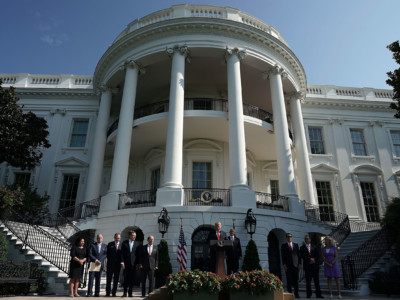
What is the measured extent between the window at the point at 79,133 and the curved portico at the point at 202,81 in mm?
2888

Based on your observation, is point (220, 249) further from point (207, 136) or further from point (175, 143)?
point (207, 136)

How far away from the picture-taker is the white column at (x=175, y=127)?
497 inches

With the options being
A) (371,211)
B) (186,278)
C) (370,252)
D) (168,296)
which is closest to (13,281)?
(168,296)

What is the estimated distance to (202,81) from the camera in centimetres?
1830

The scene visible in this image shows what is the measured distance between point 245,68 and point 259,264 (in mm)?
11063

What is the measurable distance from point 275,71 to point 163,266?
11818mm

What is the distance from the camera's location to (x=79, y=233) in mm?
13234

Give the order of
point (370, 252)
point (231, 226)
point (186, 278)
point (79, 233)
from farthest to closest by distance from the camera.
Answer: point (79, 233), point (231, 226), point (370, 252), point (186, 278)

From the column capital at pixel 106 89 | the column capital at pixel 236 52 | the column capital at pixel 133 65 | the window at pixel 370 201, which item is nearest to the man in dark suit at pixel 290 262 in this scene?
the column capital at pixel 236 52

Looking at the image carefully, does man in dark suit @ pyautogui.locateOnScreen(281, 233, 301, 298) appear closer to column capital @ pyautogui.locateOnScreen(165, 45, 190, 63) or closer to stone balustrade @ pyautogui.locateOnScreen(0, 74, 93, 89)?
column capital @ pyautogui.locateOnScreen(165, 45, 190, 63)

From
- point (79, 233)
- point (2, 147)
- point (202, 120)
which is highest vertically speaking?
point (202, 120)

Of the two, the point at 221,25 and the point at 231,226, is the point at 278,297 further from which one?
the point at 221,25

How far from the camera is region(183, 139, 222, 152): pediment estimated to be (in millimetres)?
16812

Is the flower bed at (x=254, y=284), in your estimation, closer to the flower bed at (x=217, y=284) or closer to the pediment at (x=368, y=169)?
the flower bed at (x=217, y=284)
